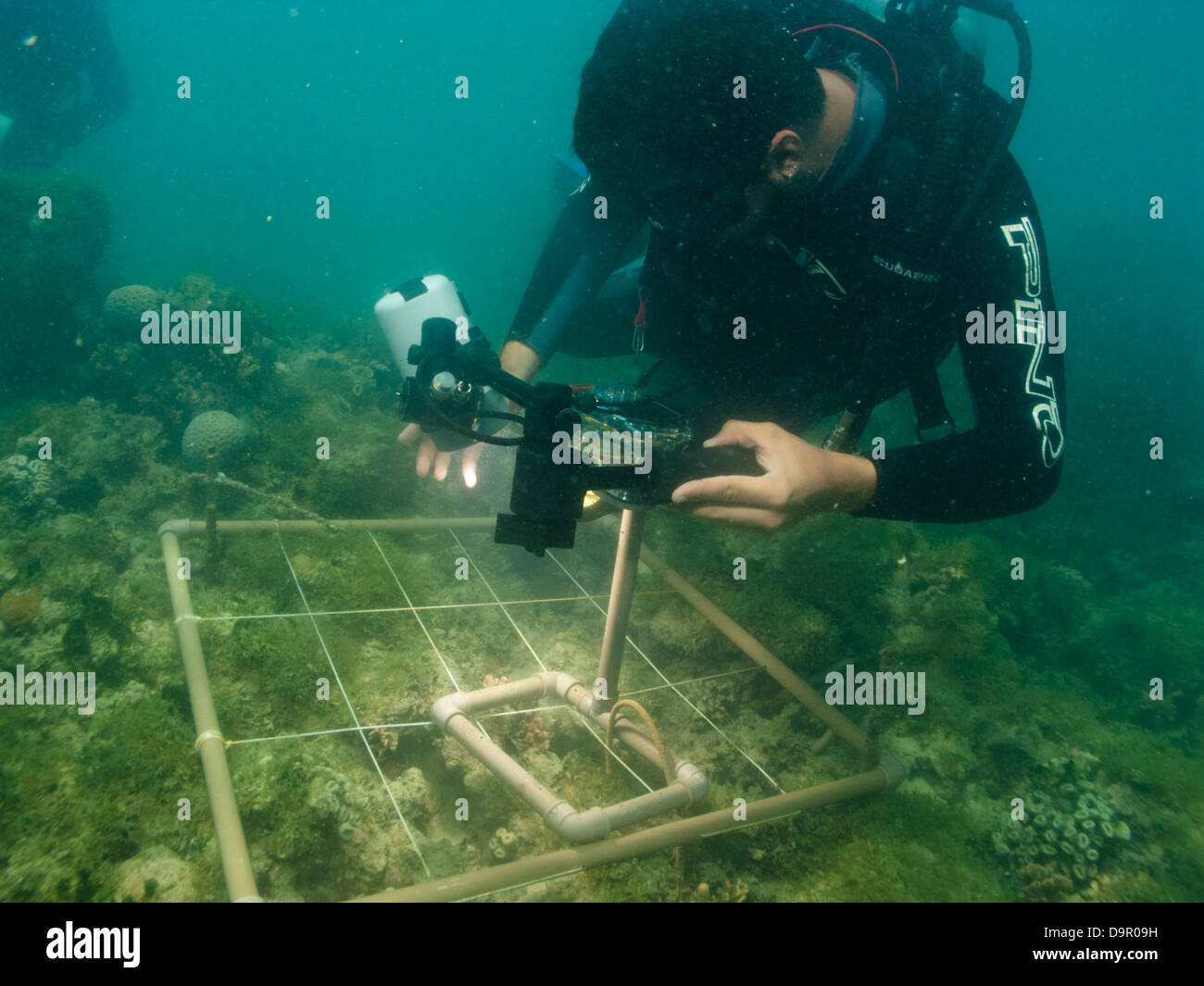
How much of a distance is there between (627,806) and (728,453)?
185 cm

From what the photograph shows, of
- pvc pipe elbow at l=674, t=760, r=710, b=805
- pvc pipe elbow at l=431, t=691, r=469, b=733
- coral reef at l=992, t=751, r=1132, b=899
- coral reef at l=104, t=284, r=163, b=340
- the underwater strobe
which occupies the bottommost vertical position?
coral reef at l=992, t=751, r=1132, b=899

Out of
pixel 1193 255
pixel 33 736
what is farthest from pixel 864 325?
pixel 1193 255

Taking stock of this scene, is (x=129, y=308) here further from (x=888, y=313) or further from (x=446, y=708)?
(x=888, y=313)

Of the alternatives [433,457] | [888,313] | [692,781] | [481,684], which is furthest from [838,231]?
[481,684]

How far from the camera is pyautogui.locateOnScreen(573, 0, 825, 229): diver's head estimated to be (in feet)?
6.13

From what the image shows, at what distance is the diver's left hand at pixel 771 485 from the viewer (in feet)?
5.21

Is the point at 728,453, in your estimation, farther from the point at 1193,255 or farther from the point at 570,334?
the point at 1193,255

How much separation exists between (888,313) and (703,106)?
932 millimetres

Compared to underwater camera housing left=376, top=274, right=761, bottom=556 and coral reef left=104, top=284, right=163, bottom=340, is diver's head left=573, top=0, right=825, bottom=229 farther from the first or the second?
coral reef left=104, top=284, right=163, bottom=340

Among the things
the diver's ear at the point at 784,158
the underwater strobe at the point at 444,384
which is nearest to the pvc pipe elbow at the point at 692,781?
the underwater strobe at the point at 444,384

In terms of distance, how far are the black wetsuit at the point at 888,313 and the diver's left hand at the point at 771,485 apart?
0.24 m

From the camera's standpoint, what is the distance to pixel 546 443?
1653mm

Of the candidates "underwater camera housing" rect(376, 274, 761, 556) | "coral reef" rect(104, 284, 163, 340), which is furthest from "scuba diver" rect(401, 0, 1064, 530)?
"coral reef" rect(104, 284, 163, 340)
